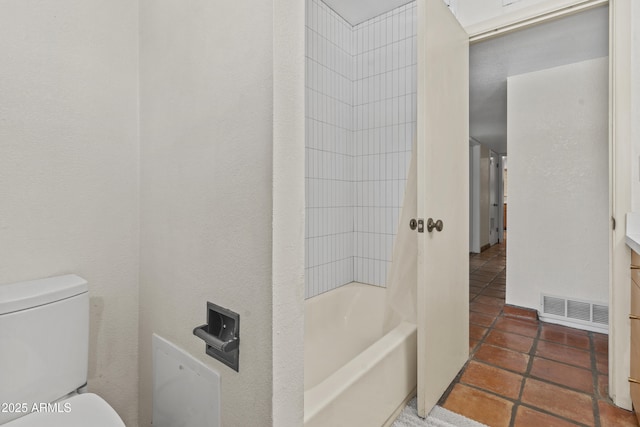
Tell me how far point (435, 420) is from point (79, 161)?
187 centimetres

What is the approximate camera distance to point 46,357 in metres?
0.86

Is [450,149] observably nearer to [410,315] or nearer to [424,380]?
[410,315]

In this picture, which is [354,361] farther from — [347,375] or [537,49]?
[537,49]

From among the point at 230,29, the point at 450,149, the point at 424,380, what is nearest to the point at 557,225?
the point at 450,149

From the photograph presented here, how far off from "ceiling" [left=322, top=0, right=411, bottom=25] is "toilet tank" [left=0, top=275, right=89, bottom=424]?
2.28m

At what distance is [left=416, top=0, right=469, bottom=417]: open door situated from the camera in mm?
1488

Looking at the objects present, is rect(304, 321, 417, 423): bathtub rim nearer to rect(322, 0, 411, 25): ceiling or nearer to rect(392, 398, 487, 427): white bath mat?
rect(392, 398, 487, 427): white bath mat

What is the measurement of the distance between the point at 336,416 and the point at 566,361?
184 centimetres

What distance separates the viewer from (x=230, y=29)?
31.8 inches

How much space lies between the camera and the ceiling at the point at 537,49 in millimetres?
2096

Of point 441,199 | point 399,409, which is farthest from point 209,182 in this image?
point 399,409

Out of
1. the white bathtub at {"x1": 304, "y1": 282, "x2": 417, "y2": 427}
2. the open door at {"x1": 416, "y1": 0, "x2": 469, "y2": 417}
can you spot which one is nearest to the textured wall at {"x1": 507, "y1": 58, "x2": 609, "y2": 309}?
the open door at {"x1": 416, "y1": 0, "x2": 469, "y2": 417}

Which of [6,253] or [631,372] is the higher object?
[6,253]

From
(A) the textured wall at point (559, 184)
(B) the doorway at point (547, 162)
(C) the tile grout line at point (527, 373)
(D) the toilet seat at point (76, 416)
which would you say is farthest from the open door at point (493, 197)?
(D) the toilet seat at point (76, 416)
